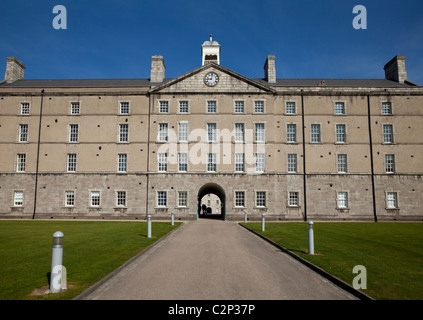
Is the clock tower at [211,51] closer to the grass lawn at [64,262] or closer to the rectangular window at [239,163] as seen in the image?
the rectangular window at [239,163]

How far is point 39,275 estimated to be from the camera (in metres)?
7.88

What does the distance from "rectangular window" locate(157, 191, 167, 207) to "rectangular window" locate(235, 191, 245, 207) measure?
8.09 metres

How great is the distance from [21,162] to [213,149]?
22.9 meters

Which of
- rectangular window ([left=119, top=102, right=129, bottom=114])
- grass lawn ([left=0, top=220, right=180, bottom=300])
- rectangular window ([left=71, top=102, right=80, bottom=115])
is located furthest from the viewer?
rectangular window ([left=71, top=102, right=80, bottom=115])

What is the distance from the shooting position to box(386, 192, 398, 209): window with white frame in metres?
33.2

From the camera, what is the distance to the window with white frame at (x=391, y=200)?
33209 millimetres

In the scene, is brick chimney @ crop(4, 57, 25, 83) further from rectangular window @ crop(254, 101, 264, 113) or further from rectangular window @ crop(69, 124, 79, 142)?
rectangular window @ crop(254, 101, 264, 113)

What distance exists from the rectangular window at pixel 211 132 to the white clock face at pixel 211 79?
4788 mm

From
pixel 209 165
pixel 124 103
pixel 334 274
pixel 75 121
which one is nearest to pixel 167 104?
pixel 124 103

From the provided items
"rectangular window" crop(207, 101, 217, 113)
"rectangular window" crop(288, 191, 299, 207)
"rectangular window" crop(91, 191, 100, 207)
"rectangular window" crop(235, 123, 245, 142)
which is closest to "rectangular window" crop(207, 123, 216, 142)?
"rectangular window" crop(207, 101, 217, 113)

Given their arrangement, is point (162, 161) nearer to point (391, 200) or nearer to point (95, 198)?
point (95, 198)

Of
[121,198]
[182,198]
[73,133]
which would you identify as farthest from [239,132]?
[73,133]
